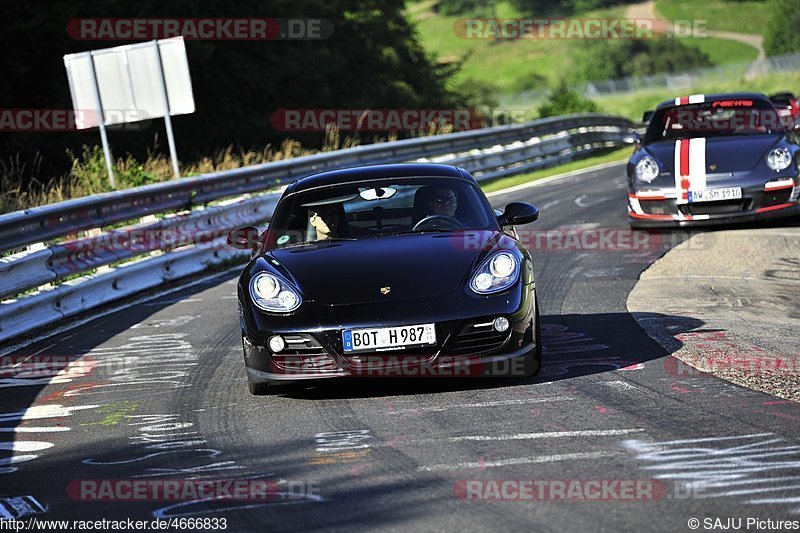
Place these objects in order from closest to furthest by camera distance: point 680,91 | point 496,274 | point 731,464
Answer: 1. point 731,464
2. point 496,274
3. point 680,91

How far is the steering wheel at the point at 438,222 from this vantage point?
7477 mm

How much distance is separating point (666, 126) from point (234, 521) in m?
10.7

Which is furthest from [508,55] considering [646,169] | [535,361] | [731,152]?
[535,361]

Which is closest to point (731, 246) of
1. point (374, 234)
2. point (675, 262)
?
point (675, 262)

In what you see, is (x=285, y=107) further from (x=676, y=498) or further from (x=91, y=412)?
(x=676, y=498)

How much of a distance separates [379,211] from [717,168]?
250 inches

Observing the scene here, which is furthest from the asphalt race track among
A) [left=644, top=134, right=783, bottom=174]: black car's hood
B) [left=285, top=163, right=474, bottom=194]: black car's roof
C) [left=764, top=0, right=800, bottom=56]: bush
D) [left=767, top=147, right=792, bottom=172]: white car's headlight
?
[left=764, top=0, right=800, bottom=56]: bush

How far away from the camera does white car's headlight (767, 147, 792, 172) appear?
1281cm

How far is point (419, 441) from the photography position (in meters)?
5.43

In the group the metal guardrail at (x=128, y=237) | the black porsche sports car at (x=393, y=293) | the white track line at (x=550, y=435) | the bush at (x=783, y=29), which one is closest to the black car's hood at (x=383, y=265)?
the black porsche sports car at (x=393, y=293)

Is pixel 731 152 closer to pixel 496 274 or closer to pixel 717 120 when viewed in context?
pixel 717 120

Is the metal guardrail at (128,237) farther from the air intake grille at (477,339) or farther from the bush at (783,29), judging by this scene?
the bush at (783,29)

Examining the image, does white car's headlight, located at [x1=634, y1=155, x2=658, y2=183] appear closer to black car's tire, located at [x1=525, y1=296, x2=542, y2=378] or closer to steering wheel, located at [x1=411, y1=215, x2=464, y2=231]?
steering wheel, located at [x1=411, y1=215, x2=464, y2=231]

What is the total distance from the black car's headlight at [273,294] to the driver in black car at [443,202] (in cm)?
128
